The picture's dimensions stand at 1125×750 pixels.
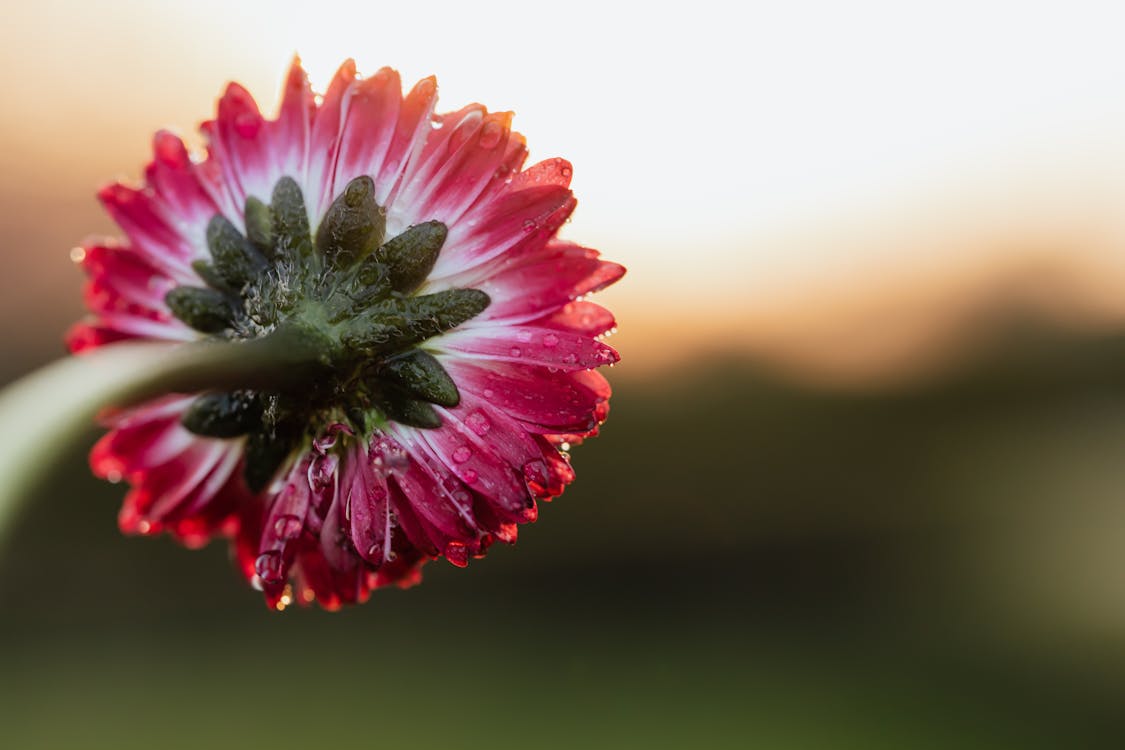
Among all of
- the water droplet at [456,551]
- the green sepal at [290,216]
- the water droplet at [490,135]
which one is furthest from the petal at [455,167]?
the water droplet at [456,551]

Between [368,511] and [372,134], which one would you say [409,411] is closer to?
[368,511]

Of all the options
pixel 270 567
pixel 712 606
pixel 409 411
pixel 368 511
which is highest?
pixel 409 411

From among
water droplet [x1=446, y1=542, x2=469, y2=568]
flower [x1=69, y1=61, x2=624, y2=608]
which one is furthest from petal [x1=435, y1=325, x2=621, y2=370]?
water droplet [x1=446, y1=542, x2=469, y2=568]

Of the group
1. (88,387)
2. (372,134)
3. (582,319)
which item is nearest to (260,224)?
(372,134)

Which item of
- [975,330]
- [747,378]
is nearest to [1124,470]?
[975,330]

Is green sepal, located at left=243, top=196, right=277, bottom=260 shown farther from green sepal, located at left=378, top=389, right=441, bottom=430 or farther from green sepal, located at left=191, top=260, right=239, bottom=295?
green sepal, located at left=378, top=389, right=441, bottom=430
